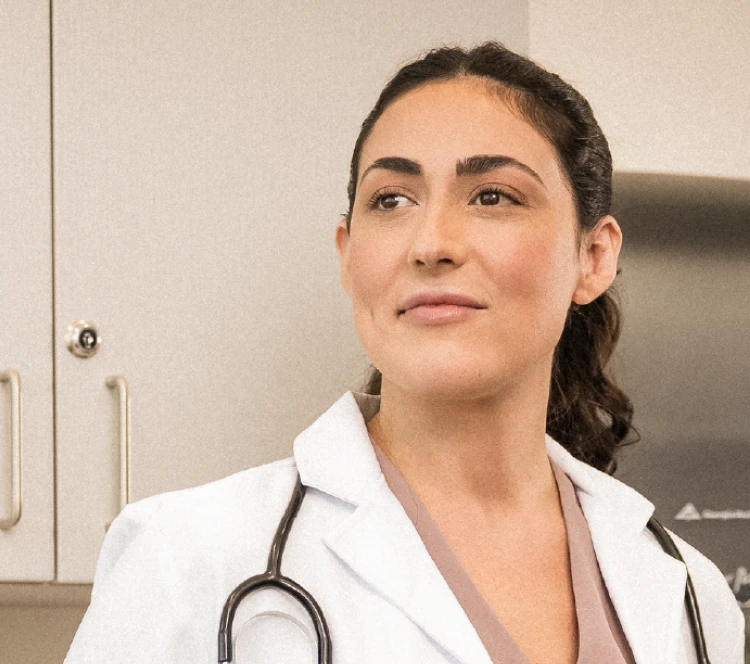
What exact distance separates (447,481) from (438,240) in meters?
0.23

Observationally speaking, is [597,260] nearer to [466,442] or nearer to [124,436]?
[466,442]

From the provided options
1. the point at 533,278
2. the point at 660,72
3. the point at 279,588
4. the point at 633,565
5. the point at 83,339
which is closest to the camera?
the point at 279,588

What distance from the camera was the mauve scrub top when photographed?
94 cm

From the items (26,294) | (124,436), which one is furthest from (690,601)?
(26,294)

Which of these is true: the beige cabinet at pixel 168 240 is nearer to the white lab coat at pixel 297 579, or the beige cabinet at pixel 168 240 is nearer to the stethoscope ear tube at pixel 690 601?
the white lab coat at pixel 297 579

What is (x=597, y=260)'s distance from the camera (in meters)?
1.15

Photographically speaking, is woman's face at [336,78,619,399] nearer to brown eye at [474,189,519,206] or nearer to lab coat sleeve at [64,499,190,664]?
brown eye at [474,189,519,206]

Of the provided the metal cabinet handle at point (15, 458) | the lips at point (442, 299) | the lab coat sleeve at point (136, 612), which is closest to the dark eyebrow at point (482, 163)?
the lips at point (442, 299)

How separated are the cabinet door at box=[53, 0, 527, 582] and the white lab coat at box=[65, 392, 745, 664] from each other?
0.24 meters

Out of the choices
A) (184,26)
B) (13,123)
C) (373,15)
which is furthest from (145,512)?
(373,15)

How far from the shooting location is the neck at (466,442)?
40.6 inches

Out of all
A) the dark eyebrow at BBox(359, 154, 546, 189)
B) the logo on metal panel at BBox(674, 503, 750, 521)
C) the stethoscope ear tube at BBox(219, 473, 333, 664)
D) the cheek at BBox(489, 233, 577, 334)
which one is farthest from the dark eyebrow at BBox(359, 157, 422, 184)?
the logo on metal panel at BBox(674, 503, 750, 521)

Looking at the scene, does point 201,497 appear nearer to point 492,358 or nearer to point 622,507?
point 492,358

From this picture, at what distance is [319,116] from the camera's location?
1329 millimetres
